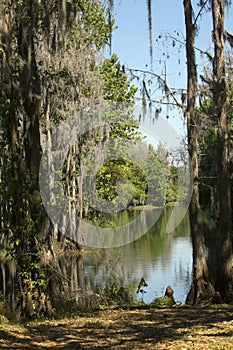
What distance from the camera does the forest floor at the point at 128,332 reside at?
172 inches

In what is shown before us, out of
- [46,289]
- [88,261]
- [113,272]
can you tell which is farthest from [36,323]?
[88,261]

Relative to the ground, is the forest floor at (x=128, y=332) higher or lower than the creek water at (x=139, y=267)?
higher

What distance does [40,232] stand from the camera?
21.4ft

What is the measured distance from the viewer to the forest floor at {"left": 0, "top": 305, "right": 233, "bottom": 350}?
437 centimetres

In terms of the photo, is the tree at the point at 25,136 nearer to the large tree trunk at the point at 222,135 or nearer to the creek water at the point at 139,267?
the creek water at the point at 139,267

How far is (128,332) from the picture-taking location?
16.2ft

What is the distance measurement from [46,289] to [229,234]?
4.06 meters

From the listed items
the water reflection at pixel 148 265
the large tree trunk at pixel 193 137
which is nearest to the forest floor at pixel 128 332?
the water reflection at pixel 148 265

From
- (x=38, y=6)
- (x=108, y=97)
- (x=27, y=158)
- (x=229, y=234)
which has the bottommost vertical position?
(x=229, y=234)

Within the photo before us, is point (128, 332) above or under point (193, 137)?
under

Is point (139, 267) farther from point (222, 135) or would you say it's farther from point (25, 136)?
point (25, 136)

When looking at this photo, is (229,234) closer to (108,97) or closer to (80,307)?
(80,307)

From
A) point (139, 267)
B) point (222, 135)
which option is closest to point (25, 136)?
point (222, 135)

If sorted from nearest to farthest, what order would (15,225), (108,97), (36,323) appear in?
(36,323)
(15,225)
(108,97)
